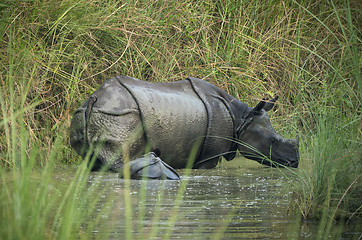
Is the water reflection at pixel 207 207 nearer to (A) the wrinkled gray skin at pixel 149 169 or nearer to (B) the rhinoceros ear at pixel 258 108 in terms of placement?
(A) the wrinkled gray skin at pixel 149 169

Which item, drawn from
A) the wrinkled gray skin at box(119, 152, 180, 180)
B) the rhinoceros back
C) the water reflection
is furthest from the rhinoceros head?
the wrinkled gray skin at box(119, 152, 180, 180)

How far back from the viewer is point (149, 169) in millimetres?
5703

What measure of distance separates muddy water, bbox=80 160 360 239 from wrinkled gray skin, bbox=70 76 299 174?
378 millimetres

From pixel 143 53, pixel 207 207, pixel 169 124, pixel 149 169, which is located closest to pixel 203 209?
pixel 207 207

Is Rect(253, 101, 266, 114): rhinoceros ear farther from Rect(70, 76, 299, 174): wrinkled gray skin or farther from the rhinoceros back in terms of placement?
the rhinoceros back

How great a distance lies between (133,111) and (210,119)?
0.99 metres

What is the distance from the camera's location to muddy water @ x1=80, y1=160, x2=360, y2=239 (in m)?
3.28

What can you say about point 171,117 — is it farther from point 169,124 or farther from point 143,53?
point 143,53

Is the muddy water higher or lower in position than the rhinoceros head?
higher

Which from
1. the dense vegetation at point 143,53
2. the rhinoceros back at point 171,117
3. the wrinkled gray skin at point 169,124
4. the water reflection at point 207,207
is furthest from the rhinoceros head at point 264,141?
the water reflection at point 207,207

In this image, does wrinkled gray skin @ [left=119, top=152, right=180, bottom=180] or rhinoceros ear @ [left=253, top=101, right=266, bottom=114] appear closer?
wrinkled gray skin @ [left=119, top=152, right=180, bottom=180]

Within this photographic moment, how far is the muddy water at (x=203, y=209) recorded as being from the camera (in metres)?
3.28

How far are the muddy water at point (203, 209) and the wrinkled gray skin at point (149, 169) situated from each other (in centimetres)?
12

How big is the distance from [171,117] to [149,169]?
0.87m
